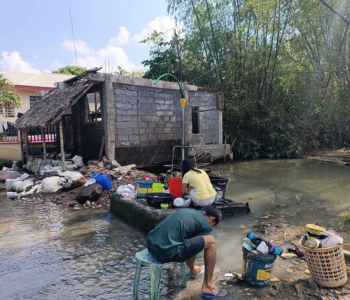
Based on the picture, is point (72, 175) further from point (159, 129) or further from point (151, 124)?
point (159, 129)

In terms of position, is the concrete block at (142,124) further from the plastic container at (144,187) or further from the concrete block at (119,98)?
the plastic container at (144,187)

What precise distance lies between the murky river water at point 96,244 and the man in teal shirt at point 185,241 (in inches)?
12.3

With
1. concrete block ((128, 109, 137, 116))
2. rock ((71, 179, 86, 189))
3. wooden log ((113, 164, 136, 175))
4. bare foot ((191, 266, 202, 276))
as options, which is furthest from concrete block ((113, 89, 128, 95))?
bare foot ((191, 266, 202, 276))

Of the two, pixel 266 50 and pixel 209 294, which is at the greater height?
pixel 266 50

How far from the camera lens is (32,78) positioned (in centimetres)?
2556

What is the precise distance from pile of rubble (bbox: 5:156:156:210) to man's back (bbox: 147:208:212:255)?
16.4 feet

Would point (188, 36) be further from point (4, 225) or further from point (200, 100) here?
point (4, 225)

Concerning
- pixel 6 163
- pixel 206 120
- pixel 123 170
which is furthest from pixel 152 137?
pixel 6 163

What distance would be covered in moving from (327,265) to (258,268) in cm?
77

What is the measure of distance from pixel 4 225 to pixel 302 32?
16.9 metres

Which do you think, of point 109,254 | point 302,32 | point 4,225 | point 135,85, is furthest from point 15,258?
point 302,32

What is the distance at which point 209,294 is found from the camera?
3555 mm

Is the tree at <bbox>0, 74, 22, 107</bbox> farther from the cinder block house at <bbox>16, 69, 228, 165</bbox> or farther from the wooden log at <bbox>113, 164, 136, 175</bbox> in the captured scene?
the wooden log at <bbox>113, 164, 136, 175</bbox>

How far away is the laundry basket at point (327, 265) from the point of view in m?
3.44
